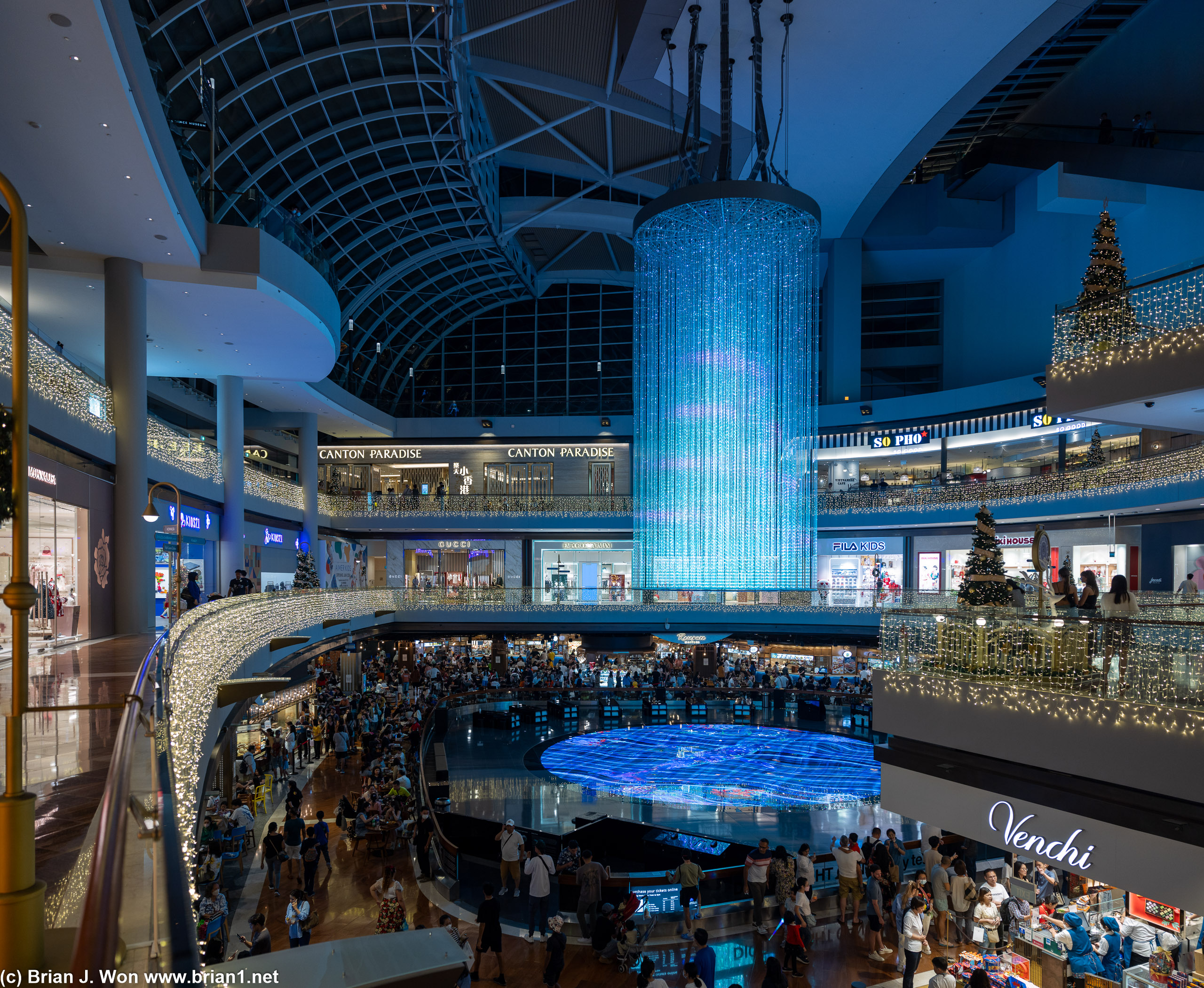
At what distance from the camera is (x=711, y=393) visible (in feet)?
72.0

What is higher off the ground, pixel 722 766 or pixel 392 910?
pixel 392 910

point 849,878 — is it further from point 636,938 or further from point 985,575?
point 985,575

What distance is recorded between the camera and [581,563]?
3953 cm

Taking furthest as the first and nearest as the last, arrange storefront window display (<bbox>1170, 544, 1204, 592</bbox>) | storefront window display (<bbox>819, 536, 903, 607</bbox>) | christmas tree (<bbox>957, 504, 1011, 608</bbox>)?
1. storefront window display (<bbox>819, 536, 903, 607</bbox>)
2. storefront window display (<bbox>1170, 544, 1204, 592</bbox>)
3. christmas tree (<bbox>957, 504, 1011, 608</bbox>)

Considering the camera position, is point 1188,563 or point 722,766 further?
point 1188,563

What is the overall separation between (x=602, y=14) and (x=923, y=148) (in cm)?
1100

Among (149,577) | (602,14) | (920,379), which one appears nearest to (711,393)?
(602,14)

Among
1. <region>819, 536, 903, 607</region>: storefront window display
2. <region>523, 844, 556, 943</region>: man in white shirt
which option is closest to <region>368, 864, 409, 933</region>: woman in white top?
<region>523, 844, 556, 943</region>: man in white shirt

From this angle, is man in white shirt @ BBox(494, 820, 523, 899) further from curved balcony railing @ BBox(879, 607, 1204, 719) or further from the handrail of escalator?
the handrail of escalator

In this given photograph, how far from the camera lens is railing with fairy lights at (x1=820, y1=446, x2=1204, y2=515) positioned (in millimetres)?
20469

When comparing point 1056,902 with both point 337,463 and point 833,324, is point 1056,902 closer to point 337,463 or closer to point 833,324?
point 833,324

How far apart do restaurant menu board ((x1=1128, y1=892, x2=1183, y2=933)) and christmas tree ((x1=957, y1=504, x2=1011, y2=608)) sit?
338 cm

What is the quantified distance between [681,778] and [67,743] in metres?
14.6

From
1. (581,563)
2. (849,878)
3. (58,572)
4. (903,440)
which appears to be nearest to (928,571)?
(903,440)
